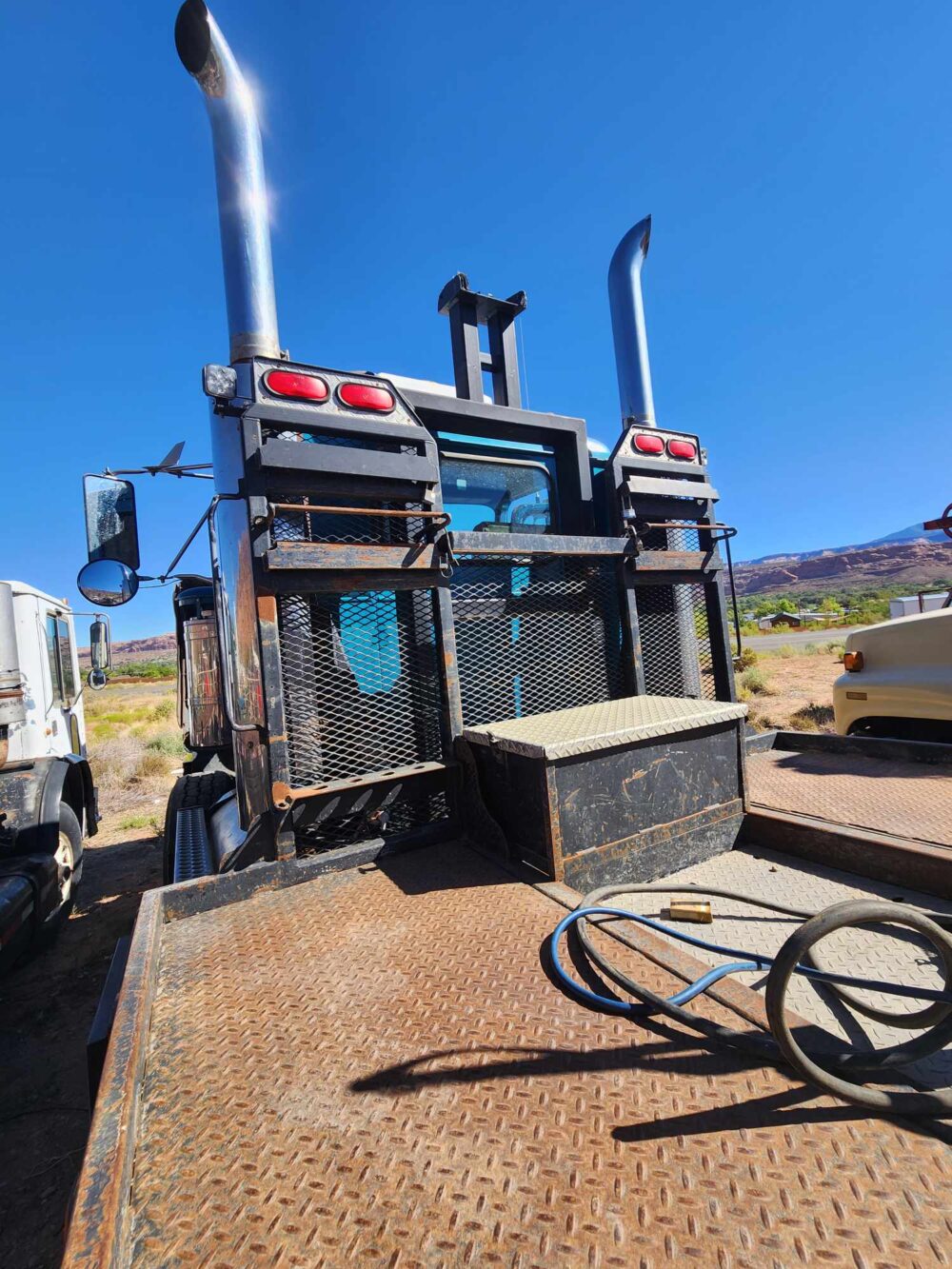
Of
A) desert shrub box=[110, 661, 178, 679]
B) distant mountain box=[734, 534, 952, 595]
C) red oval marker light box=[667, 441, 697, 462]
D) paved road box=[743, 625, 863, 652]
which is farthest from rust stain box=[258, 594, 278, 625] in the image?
distant mountain box=[734, 534, 952, 595]

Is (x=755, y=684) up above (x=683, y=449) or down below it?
below

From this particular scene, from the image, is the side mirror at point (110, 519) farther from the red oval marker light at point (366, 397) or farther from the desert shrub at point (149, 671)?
the desert shrub at point (149, 671)

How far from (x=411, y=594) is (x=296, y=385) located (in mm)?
1108

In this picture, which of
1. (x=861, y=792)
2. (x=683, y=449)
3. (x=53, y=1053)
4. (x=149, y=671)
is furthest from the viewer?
(x=149, y=671)

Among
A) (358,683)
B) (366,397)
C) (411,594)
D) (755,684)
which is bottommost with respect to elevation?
(755,684)

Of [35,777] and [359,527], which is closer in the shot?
[359,527]

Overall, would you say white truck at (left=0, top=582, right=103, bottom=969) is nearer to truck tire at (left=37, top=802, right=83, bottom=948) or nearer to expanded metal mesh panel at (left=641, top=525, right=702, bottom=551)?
truck tire at (left=37, top=802, right=83, bottom=948)

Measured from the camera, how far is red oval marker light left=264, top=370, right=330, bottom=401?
8.52 ft

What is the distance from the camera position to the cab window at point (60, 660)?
538cm

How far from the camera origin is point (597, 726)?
2.56 m

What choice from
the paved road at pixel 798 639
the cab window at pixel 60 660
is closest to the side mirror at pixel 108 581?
the cab window at pixel 60 660

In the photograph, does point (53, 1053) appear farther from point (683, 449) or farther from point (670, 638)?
point (683, 449)

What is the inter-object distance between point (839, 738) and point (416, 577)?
3004 mm

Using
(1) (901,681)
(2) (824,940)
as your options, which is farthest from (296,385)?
(1) (901,681)
